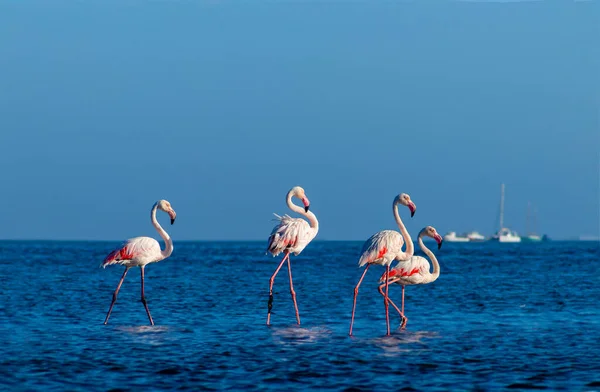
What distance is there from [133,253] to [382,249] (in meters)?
4.55

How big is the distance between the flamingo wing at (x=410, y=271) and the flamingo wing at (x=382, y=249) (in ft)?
3.47

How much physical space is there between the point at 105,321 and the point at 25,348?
130 inches

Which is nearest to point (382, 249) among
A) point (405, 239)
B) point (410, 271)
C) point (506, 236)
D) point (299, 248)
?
point (405, 239)

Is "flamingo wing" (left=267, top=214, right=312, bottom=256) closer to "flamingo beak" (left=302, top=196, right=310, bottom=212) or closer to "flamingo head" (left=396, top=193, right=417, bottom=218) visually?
"flamingo beak" (left=302, top=196, right=310, bottom=212)

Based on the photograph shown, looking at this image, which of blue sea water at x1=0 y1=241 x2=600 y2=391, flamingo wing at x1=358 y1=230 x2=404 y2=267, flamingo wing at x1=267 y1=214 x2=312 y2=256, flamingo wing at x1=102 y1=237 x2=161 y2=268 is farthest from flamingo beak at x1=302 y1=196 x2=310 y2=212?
flamingo wing at x1=102 y1=237 x2=161 y2=268

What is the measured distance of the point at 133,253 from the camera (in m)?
15.6

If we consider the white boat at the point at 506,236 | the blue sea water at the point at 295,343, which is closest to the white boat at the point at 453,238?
the white boat at the point at 506,236

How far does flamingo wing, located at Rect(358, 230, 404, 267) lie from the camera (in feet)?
46.6

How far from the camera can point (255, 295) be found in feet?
73.6

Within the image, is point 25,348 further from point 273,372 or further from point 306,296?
point 306,296

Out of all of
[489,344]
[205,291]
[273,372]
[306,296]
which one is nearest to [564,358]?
[489,344]

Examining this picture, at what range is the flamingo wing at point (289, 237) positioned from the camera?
15.1 metres

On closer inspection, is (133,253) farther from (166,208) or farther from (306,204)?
(306,204)

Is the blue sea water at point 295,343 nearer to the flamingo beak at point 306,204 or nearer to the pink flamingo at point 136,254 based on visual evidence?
the pink flamingo at point 136,254
